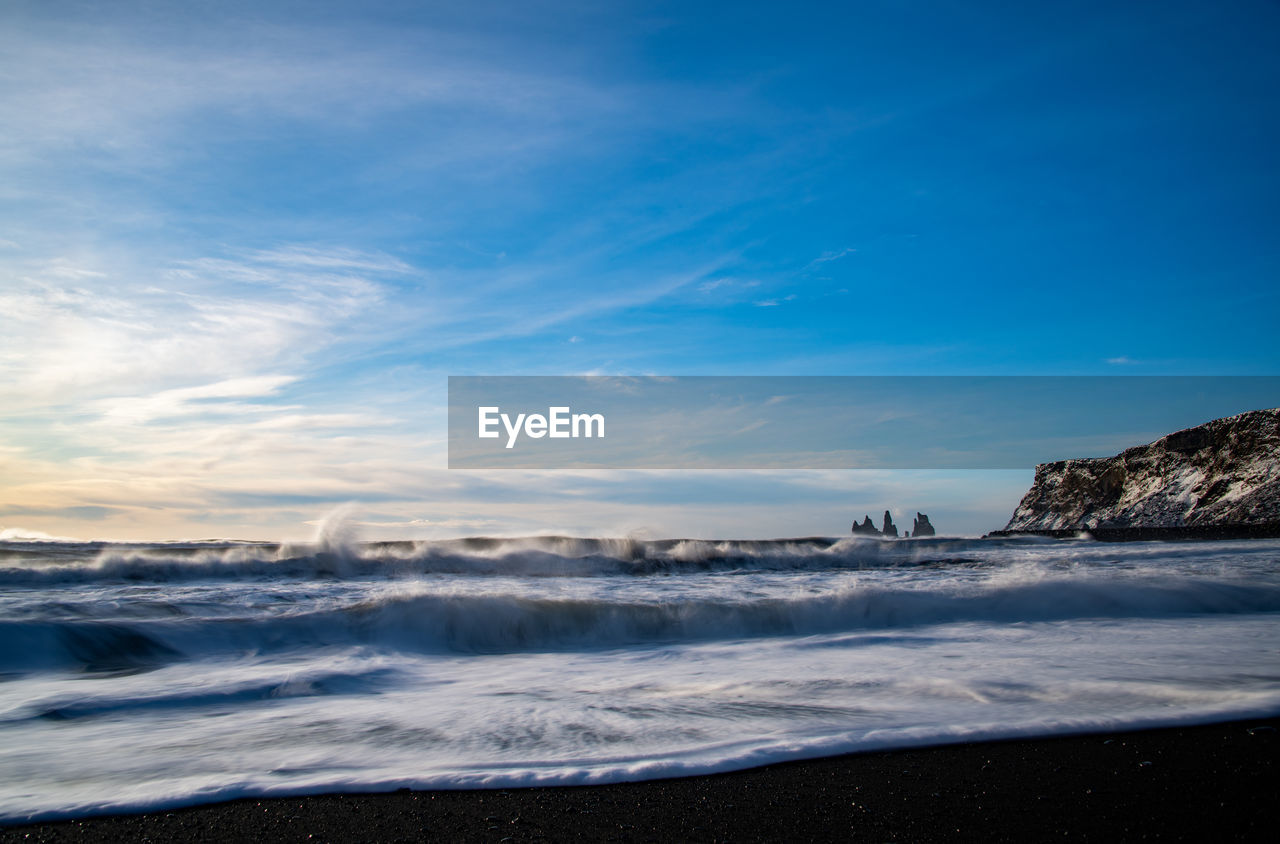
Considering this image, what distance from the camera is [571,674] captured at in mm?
4555

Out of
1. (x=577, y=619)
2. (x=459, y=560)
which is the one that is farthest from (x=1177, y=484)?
(x=577, y=619)

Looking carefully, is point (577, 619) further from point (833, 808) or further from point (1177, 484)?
point (1177, 484)

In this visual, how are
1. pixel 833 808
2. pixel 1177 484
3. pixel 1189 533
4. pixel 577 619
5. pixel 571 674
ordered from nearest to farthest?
pixel 833 808 < pixel 571 674 < pixel 577 619 < pixel 1189 533 < pixel 1177 484

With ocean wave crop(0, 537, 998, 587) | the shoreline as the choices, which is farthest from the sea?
the shoreline

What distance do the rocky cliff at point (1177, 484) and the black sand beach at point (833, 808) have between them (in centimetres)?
2242

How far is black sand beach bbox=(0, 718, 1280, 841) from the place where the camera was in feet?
6.57

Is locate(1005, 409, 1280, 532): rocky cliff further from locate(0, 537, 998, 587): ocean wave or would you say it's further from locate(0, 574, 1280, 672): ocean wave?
locate(0, 574, 1280, 672): ocean wave

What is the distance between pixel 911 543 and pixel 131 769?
18.7m

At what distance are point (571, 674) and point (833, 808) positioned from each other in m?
2.64

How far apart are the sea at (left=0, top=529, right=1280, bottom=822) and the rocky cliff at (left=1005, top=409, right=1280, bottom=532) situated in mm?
18604

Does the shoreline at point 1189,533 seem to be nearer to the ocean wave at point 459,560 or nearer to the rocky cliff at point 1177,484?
the rocky cliff at point 1177,484

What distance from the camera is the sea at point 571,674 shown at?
2.67 meters

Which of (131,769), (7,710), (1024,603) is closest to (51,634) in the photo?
(7,710)

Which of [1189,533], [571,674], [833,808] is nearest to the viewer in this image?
[833,808]
